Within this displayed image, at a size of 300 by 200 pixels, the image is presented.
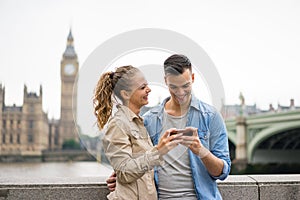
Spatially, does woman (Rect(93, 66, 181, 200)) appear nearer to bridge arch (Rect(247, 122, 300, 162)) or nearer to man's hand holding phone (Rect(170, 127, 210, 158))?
man's hand holding phone (Rect(170, 127, 210, 158))

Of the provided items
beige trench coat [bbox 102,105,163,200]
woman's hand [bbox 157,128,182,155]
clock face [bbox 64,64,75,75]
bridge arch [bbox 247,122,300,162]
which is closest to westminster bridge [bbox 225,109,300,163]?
bridge arch [bbox 247,122,300,162]

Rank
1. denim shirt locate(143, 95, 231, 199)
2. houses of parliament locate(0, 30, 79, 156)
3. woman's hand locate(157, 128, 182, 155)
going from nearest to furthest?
woman's hand locate(157, 128, 182, 155) < denim shirt locate(143, 95, 231, 199) < houses of parliament locate(0, 30, 79, 156)

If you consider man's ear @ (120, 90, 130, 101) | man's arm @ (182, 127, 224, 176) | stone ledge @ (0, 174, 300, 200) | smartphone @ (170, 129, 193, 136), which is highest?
man's ear @ (120, 90, 130, 101)

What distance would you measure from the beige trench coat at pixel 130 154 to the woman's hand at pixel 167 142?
0.9 inches

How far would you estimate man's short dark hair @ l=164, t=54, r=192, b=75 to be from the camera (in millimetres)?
1524

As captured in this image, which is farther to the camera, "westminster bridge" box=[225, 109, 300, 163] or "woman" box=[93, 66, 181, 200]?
"westminster bridge" box=[225, 109, 300, 163]

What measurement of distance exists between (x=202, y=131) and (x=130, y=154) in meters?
0.31

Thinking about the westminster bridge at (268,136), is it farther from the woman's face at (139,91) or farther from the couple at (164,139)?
the woman's face at (139,91)

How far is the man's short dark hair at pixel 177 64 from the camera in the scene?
1.52 metres

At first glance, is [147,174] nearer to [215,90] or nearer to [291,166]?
[215,90]

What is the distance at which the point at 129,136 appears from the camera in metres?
1.57

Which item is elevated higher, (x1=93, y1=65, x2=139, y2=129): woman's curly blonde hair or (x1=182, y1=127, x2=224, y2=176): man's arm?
(x1=93, y1=65, x2=139, y2=129): woman's curly blonde hair

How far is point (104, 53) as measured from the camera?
1.59 meters

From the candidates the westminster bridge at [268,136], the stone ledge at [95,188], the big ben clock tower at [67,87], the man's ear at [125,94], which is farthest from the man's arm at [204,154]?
the big ben clock tower at [67,87]
